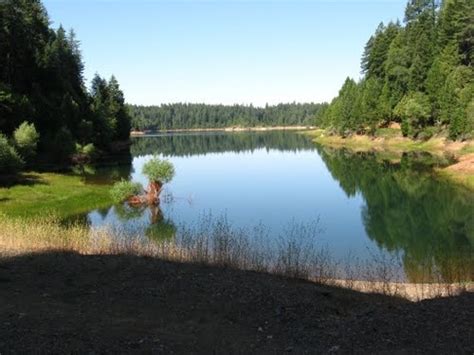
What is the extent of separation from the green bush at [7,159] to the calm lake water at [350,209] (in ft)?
35.9

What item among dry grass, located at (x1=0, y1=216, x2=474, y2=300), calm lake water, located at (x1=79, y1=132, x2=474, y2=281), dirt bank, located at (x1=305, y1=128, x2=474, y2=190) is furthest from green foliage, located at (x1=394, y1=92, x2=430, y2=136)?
dry grass, located at (x1=0, y1=216, x2=474, y2=300)

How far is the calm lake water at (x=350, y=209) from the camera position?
25.9 meters

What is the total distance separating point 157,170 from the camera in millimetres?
43469

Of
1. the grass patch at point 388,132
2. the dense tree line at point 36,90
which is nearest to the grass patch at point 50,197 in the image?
the dense tree line at point 36,90

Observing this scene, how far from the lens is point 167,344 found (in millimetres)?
8352

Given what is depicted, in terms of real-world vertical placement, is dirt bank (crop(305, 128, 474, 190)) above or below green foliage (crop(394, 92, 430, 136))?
below

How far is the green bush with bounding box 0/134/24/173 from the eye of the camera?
1714 inches

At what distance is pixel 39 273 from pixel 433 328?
9019 millimetres

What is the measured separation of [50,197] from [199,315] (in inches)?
1335

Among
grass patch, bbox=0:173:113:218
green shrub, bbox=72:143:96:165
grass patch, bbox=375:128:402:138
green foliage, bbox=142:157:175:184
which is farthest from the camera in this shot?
grass patch, bbox=375:128:402:138

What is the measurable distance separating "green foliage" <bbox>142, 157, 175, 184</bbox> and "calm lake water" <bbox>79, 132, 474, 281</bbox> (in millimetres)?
2085

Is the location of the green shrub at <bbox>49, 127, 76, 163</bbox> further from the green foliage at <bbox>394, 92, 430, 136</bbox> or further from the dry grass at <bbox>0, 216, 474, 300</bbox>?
the green foliage at <bbox>394, 92, 430, 136</bbox>

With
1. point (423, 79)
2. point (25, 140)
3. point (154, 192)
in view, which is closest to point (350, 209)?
point (154, 192)

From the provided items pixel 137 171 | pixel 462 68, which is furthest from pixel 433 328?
pixel 462 68
